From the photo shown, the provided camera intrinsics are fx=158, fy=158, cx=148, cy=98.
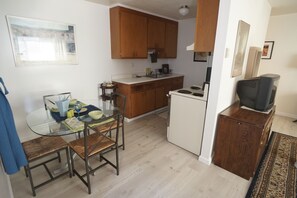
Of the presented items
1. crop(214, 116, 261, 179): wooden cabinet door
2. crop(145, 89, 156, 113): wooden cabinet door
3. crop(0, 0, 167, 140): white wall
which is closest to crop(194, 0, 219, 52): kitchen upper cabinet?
crop(214, 116, 261, 179): wooden cabinet door

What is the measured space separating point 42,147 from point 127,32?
2532mm

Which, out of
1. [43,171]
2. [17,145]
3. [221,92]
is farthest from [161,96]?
[17,145]

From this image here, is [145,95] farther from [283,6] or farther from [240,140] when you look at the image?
[283,6]

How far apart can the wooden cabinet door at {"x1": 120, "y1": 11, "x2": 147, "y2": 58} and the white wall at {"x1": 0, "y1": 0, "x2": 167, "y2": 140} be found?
359 mm

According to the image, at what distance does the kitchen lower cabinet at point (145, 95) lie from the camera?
10.9 feet

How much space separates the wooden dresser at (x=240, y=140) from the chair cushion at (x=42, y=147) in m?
1.93

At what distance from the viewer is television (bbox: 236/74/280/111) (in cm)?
211

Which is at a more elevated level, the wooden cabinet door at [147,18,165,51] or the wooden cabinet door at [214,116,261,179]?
the wooden cabinet door at [147,18,165,51]

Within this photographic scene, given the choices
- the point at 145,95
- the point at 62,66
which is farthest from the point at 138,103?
the point at 62,66

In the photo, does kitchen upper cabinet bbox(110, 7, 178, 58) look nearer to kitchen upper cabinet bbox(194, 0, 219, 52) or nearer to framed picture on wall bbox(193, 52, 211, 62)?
framed picture on wall bbox(193, 52, 211, 62)

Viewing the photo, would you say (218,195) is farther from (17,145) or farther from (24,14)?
(24,14)

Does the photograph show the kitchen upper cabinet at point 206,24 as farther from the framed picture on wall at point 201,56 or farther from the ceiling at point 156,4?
the framed picture on wall at point 201,56

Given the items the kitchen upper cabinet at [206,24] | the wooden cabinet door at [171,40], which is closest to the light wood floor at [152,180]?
the kitchen upper cabinet at [206,24]

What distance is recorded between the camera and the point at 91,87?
3.23 meters
